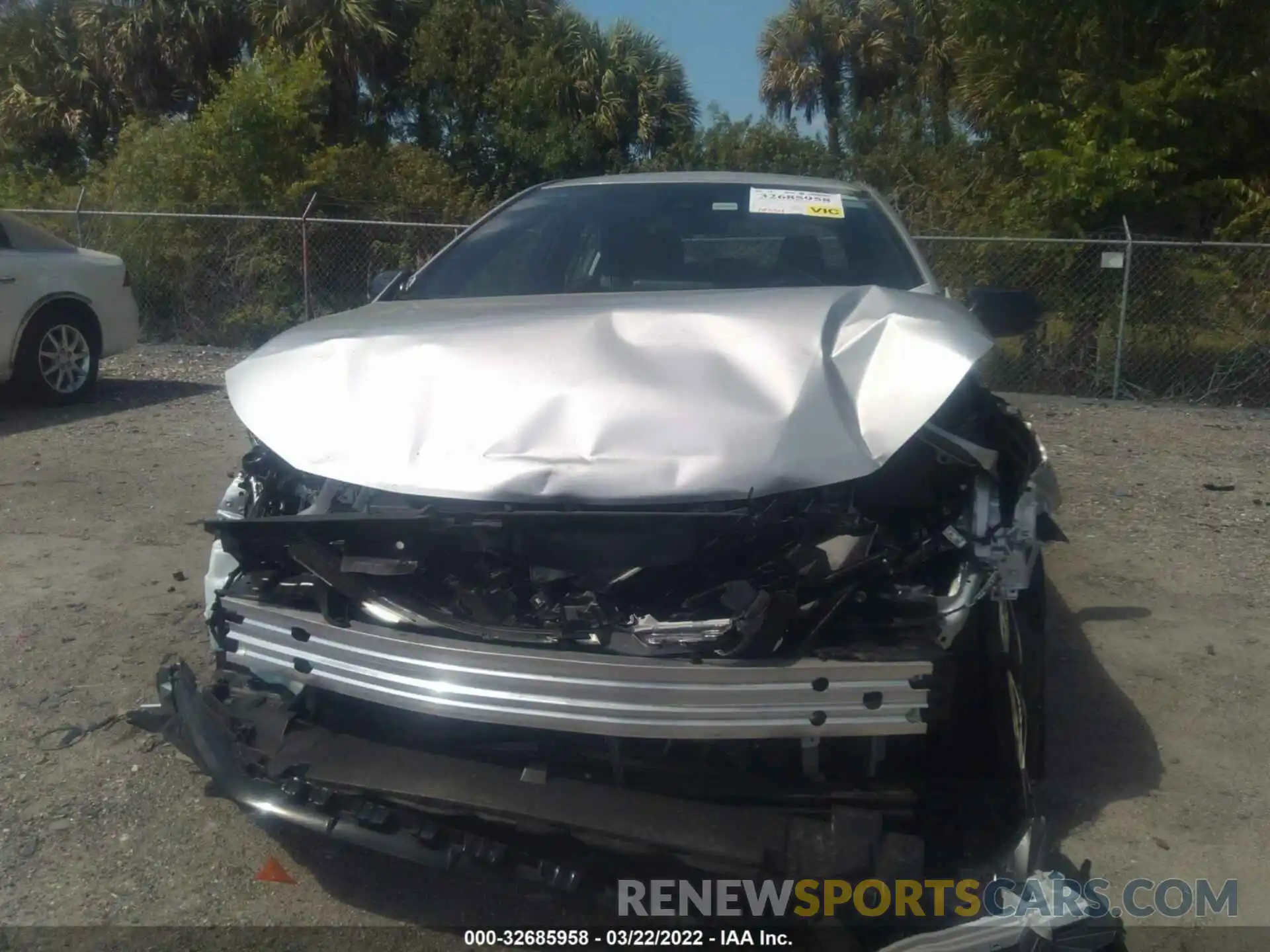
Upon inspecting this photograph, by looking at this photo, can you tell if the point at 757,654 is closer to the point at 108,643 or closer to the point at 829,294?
the point at 829,294

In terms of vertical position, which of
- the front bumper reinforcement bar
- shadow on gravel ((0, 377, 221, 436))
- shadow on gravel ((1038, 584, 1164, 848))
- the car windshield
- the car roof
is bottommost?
shadow on gravel ((0, 377, 221, 436))

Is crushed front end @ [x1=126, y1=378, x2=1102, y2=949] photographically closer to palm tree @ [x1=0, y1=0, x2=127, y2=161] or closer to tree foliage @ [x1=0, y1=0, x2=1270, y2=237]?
tree foliage @ [x1=0, y1=0, x2=1270, y2=237]

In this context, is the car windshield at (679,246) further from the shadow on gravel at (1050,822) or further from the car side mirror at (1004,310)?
the shadow on gravel at (1050,822)

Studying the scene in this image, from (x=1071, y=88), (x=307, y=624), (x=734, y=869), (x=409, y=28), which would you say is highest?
(x=409, y=28)

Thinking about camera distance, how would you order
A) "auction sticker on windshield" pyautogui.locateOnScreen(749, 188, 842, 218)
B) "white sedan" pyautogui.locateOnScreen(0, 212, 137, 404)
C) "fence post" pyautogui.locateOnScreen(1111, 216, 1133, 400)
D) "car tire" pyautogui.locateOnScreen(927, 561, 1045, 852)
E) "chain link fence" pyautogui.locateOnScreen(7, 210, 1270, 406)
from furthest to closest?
"chain link fence" pyautogui.locateOnScreen(7, 210, 1270, 406) < "fence post" pyautogui.locateOnScreen(1111, 216, 1133, 400) < "white sedan" pyautogui.locateOnScreen(0, 212, 137, 404) < "auction sticker on windshield" pyautogui.locateOnScreen(749, 188, 842, 218) < "car tire" pyautogui.locateOnScreen(927, 561, 1045, 852)

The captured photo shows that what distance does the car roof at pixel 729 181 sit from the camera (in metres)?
4.96

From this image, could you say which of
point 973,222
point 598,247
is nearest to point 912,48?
point 973,222

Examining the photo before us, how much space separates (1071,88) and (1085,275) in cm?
200

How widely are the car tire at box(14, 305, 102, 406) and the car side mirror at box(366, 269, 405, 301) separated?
5002 mm

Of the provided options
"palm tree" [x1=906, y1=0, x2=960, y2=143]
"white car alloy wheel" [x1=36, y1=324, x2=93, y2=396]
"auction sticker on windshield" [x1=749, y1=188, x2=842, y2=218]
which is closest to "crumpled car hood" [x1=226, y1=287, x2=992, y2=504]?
"auction sticker on windshield" [x1=749, y1=188, x2=842, y2=218]

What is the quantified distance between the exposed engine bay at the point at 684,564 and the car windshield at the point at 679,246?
1.54 meters

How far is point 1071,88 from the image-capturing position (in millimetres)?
11586

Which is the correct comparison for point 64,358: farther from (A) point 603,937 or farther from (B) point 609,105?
A: (B) point 609,105

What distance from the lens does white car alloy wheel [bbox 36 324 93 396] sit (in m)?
8.91
